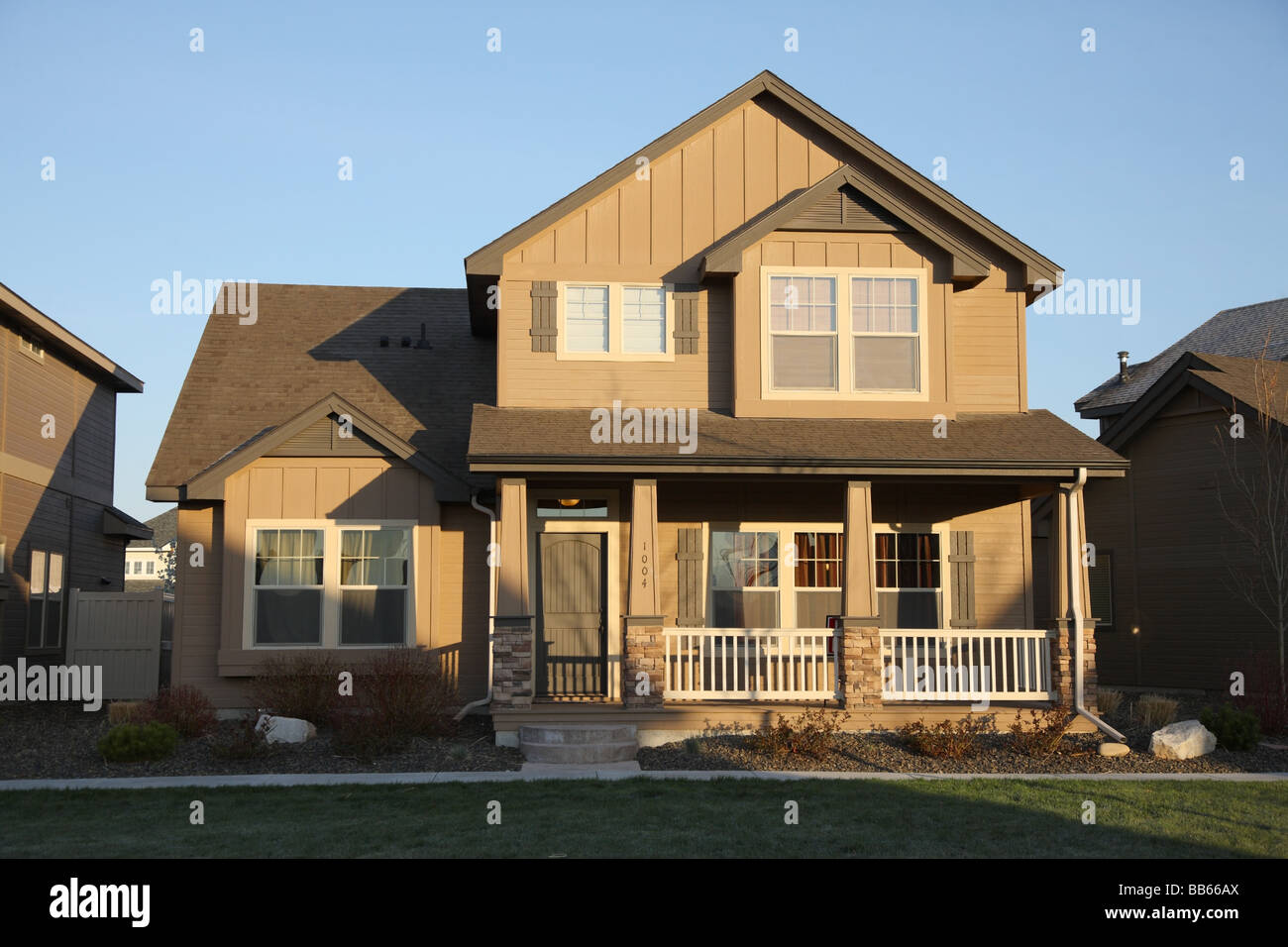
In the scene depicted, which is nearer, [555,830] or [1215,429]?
[555,830]

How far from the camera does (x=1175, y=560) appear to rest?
1897 centimetres

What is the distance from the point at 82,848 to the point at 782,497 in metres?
9.45

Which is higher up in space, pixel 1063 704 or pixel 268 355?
pixel 268 355

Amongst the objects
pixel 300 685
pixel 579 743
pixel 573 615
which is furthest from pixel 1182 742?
pixel 300 685

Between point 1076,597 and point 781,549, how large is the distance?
3.64 meters

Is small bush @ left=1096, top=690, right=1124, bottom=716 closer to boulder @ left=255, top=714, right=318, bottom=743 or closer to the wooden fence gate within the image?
boulder @ left=255, top=714, right=318, bottom=743

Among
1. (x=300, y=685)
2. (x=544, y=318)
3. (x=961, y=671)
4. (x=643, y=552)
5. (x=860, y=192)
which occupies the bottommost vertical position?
(x=300, y=685)

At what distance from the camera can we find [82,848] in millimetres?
8070

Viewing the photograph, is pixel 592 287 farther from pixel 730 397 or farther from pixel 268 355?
pixel 268 355

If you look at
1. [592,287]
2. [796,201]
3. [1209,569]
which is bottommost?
[1209,569]

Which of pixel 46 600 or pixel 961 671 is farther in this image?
pixel 46 600

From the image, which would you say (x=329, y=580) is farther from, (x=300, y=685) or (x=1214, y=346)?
(x=1214, y=346)

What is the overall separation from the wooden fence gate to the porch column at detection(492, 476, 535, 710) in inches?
217
